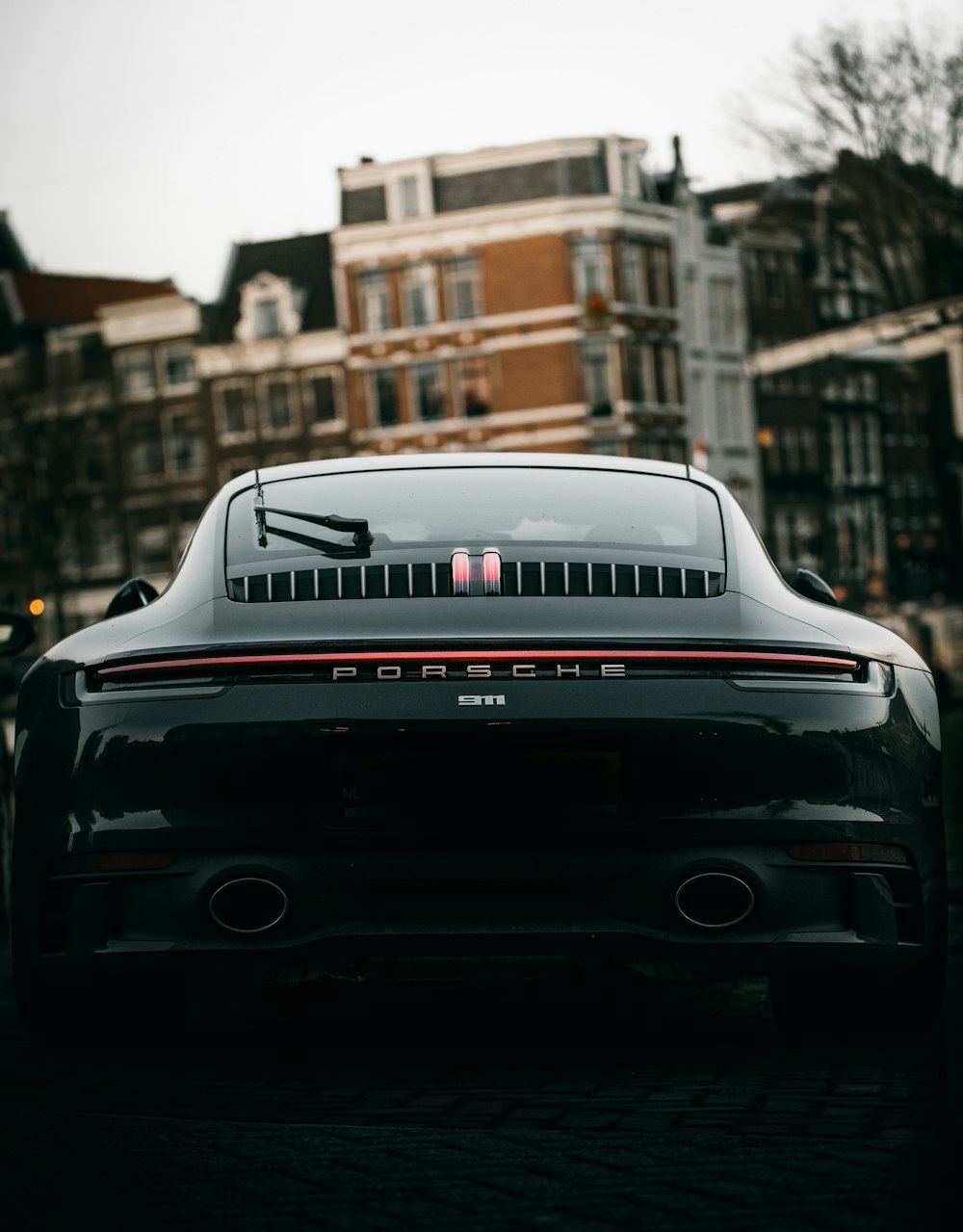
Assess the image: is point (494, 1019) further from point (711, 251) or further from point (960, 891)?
point (711, 251)

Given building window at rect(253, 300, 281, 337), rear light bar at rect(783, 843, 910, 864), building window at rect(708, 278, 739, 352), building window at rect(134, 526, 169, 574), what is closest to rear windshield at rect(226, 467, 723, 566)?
rear light bar at rect(783, 843, 910, 864)

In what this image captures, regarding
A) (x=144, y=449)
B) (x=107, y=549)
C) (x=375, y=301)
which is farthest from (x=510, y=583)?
(x=107, y=549)

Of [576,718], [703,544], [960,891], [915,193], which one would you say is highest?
[915,193]

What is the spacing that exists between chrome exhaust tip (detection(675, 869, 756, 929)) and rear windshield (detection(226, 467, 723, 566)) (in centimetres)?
80

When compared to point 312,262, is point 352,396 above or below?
below

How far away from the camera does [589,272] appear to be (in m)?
69.9

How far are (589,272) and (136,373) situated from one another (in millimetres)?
16888

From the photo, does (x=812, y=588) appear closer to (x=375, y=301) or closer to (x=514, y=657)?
(x=514, y=657)

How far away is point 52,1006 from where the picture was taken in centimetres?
498

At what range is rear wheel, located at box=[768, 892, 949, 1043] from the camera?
490 cm

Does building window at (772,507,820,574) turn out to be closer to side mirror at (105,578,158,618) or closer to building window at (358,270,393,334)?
building window at (358,270,393,334)

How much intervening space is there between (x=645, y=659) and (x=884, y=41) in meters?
37.7

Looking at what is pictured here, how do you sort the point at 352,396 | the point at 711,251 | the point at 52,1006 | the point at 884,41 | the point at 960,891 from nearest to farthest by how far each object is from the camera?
the point at 52,1006 → the point at 960,891 → the point at 884,41 → the point at 352,396 → the point at 711,251

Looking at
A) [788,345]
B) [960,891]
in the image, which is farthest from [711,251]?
[960,891]
